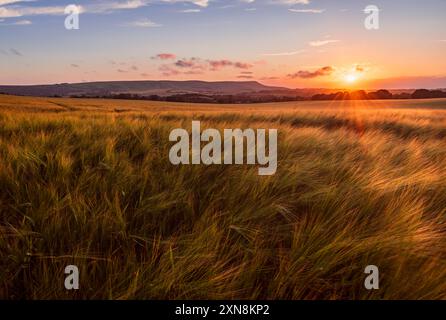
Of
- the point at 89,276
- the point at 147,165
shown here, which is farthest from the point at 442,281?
the point at 147,165

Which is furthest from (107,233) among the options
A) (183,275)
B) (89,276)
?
(183,275)

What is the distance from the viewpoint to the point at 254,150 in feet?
8.84

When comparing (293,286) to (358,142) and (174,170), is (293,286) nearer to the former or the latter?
(174,170)

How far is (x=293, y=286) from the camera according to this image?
4.33 ft

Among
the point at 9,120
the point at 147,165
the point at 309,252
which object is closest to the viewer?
the point at 309,252

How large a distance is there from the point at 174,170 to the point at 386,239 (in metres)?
1.35

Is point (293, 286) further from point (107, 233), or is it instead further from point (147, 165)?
point (147, 165)

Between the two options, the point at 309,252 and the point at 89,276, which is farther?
the point at 309,252

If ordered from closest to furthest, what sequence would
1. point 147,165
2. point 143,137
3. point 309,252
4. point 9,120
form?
point 309,252, point 147,165, point 143,137, point 9,120

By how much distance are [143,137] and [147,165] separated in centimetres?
89

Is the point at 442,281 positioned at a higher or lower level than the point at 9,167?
lower
